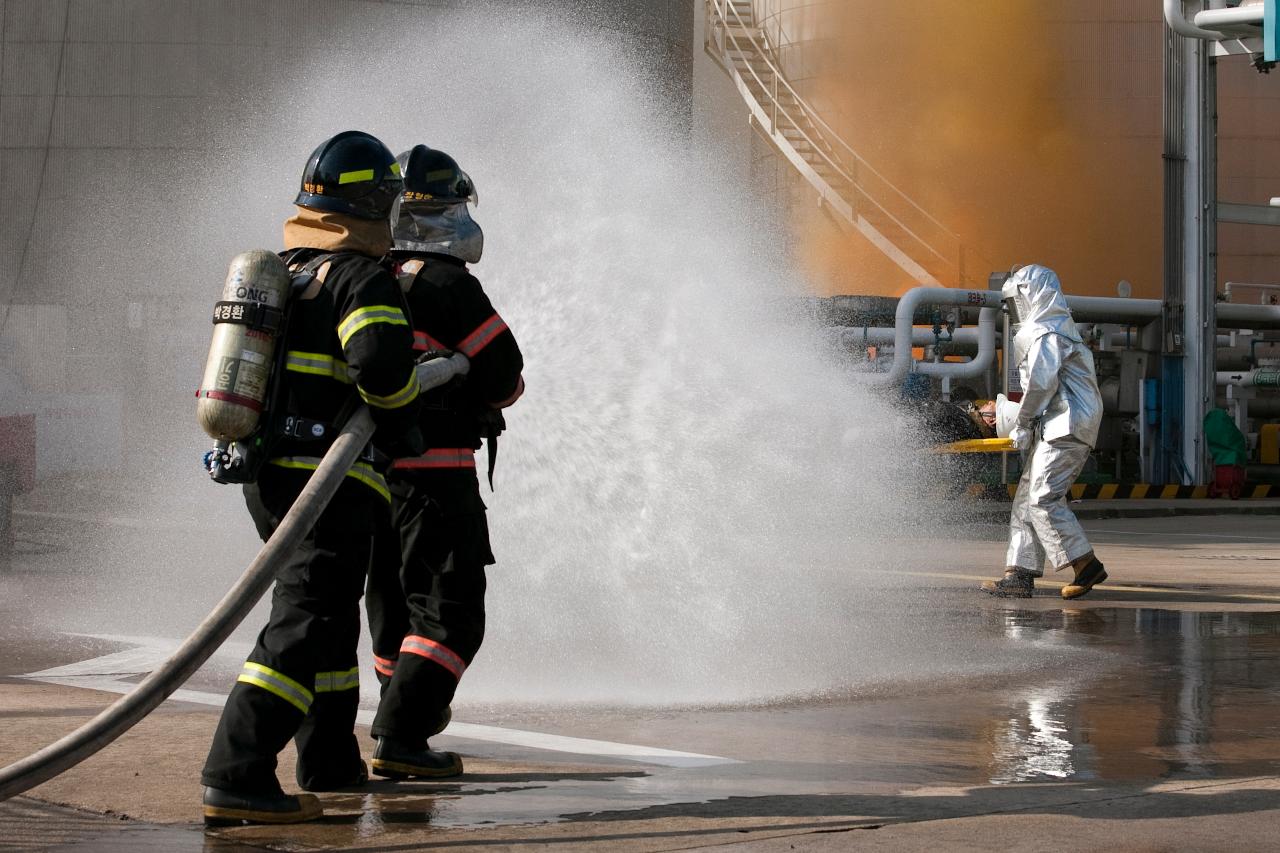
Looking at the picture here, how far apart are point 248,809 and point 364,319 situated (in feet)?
3.97

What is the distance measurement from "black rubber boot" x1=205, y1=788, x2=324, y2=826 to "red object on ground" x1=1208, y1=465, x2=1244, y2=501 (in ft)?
68.2

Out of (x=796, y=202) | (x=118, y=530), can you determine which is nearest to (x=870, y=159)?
(x=796, y=202)

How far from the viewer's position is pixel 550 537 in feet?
27.8

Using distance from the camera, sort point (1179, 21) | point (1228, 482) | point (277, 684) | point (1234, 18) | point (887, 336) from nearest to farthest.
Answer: point (277, 684), point (1234, 18), point (1179, 21), point (1228, 482), point (887, 336)

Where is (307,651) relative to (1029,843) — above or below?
above

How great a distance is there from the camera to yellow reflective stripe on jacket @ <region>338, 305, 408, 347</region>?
419 cm

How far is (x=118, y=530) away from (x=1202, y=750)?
33.2 ft

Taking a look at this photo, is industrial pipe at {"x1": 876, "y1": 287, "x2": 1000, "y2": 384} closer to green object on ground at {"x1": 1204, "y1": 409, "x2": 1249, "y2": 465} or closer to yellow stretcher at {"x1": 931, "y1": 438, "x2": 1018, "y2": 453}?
yellow stretcher at {"x1": 931, "y1": 438, "x2": 1018, "y2": 453}

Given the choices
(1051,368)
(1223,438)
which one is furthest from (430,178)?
(1223,438)

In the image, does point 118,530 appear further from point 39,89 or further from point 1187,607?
point 39,89

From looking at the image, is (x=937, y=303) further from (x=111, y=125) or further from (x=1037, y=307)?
(x=1037, y=307)

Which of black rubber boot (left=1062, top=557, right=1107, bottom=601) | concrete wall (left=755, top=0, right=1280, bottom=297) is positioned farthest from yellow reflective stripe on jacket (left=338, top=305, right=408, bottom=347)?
concrete wall (left=755, top=0, right=1280, bottom=297)

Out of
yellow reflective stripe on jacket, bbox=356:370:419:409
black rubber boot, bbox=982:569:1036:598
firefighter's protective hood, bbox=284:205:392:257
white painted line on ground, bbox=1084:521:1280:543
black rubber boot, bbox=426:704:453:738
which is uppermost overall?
firefighter's protective hood, bbox=284:205:392:257

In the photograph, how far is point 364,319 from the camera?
4.19 metres
